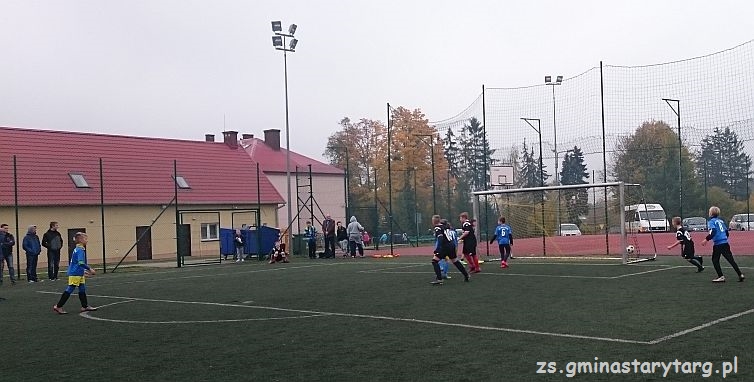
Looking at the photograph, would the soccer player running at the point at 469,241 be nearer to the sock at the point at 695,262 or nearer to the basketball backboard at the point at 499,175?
the sock at the point at 695,262

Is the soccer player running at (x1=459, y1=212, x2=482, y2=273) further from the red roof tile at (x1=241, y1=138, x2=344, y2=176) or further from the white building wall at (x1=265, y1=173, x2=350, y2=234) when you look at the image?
the red roof tile at (x1=241, y1=138, x2=344, y2=176)

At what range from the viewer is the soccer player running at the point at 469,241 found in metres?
19.6

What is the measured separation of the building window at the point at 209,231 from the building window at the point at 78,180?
632 centimetres

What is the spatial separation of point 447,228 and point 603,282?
3.53 meters

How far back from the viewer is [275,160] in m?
62.1

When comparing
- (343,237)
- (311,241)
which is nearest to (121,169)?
(311,241)

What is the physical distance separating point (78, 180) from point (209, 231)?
23.2 feet

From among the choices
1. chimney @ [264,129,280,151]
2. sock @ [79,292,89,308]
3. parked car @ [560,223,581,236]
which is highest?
chimney @ [264,129,280,151]

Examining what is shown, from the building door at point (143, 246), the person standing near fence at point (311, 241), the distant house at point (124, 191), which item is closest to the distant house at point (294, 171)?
the distant house at point (124, 191)

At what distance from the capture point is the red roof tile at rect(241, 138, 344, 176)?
60.1m

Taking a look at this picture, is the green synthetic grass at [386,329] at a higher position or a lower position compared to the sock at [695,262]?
lower

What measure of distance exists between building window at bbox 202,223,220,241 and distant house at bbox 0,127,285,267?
0.05 m

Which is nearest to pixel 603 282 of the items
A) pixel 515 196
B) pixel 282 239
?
pixel 515 196

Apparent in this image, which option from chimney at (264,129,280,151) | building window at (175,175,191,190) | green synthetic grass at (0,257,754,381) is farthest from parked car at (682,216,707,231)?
chimney at (264,129,280,151)
